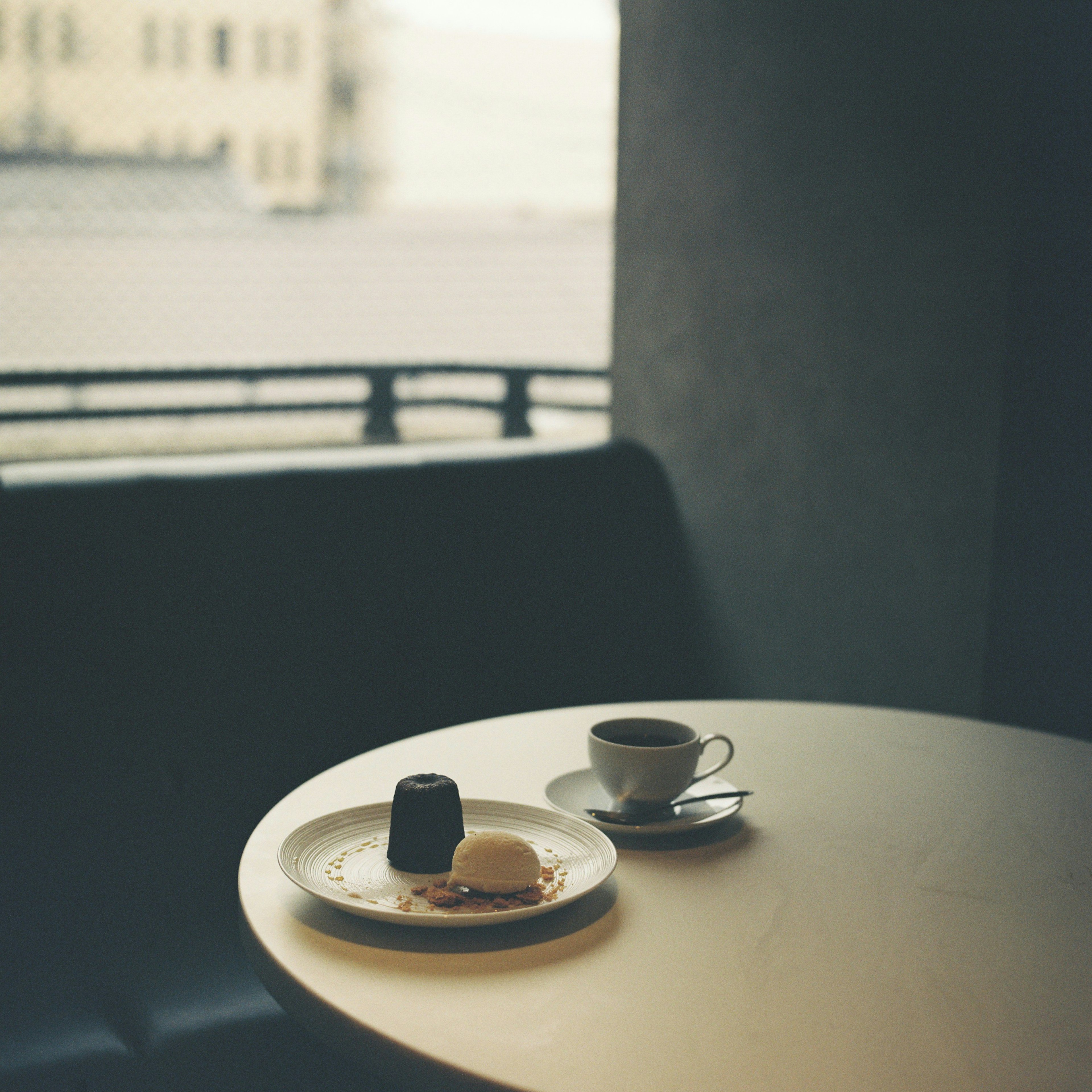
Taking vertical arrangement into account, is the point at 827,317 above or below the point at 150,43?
below

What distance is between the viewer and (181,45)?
4.09 meters

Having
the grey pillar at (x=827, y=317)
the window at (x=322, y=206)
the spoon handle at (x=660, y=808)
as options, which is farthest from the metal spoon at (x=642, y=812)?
the window at (x=322, y=206)

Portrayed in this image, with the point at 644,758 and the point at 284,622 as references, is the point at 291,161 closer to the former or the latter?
the point at 284,622

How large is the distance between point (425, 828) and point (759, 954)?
24 cm

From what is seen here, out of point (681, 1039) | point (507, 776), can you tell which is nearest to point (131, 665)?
point (507, 776)

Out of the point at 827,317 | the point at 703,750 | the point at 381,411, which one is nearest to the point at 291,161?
the point at 381,411

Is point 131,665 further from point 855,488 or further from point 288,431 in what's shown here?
point 288,431

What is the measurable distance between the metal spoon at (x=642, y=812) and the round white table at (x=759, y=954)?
2cm

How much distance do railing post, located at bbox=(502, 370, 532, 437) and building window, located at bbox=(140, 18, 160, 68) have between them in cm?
172

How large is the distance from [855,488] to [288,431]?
229 cm

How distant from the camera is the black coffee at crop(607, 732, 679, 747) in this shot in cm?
90

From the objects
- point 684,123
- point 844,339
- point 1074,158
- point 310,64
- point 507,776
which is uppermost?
point 310,64

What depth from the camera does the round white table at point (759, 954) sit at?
1.94 feet

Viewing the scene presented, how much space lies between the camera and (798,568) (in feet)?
6.34
